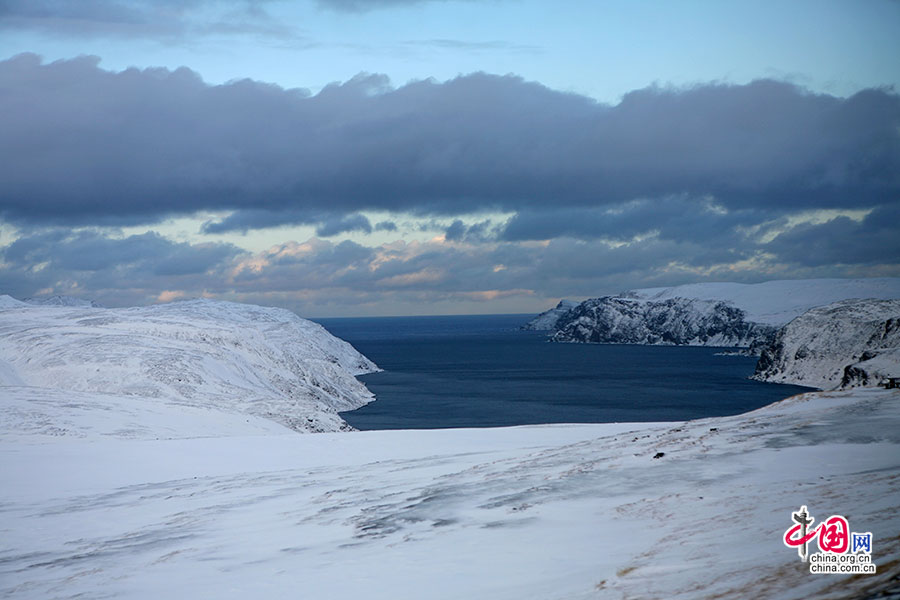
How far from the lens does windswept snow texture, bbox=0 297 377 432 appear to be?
64.8m

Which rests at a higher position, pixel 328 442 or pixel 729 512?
pixel 729 512

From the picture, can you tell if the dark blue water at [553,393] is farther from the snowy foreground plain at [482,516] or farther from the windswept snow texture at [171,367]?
the snowy foreground plain at [482,516]

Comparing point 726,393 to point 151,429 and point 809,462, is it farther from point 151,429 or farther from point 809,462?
point 809,462

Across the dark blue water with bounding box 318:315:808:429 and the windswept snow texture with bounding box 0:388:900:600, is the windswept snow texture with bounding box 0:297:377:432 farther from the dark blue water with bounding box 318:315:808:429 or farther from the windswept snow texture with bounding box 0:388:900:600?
the windswept snow texture with bounding box 0:388:900:600

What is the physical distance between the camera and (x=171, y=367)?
71.8 metres

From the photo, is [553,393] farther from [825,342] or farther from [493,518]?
[493,518]

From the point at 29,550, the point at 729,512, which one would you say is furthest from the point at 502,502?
the point at 29,550

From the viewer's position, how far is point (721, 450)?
15125 mm

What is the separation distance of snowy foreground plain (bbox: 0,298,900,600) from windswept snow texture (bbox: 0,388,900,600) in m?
0.05

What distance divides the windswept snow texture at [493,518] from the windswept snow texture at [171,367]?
30.2m

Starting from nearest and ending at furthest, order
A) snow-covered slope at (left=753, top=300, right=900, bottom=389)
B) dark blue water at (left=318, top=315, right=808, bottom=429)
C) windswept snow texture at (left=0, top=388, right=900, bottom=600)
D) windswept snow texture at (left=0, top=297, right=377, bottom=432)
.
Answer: windswept snow texture at (left=0, top=388, right=900, bottom=600) → windswept snow texture at (left=0, top=297, right=377, bottom=432) → dark blue water at (left=318, top=315, right=808, bottom=429) → snow-covered slope at (left=753, top=300, right=900, bottom=389)

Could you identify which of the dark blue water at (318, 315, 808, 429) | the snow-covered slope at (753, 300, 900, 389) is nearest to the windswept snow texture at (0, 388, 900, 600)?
the dark blue water at (318, 315, 808, 429)

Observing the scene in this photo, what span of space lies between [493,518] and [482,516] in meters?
0.29

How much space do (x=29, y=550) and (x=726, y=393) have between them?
115 meters
